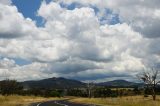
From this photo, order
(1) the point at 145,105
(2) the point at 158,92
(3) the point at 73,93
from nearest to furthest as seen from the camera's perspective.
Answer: (1) the point at 145,105 → (2) the point at 158,92 → (3) the point at 73,93

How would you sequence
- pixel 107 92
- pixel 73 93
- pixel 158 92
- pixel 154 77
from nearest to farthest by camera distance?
1. pixel 154 77
2. pixel 158 92
3. pixel 107 92
4. pixel 73 93

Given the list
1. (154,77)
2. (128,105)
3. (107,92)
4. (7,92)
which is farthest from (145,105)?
(107,92)

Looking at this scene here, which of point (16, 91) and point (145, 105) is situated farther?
point (16, 91)

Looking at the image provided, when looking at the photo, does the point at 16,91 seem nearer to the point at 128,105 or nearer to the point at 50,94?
the point at 50,94

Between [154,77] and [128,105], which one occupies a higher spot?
[154,77]

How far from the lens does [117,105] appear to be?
175 ft

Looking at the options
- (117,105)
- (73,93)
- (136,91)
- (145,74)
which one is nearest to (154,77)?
(145,74)

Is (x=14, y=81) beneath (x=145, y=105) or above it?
above

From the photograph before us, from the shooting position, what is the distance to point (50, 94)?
550 ft

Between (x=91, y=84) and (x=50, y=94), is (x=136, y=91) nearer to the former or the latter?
(x=91, y=84)

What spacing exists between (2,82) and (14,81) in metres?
4.17

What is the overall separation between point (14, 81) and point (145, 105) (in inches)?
3345

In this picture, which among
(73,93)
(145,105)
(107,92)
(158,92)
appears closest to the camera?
(145,105)

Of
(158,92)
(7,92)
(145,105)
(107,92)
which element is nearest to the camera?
(145,105)
